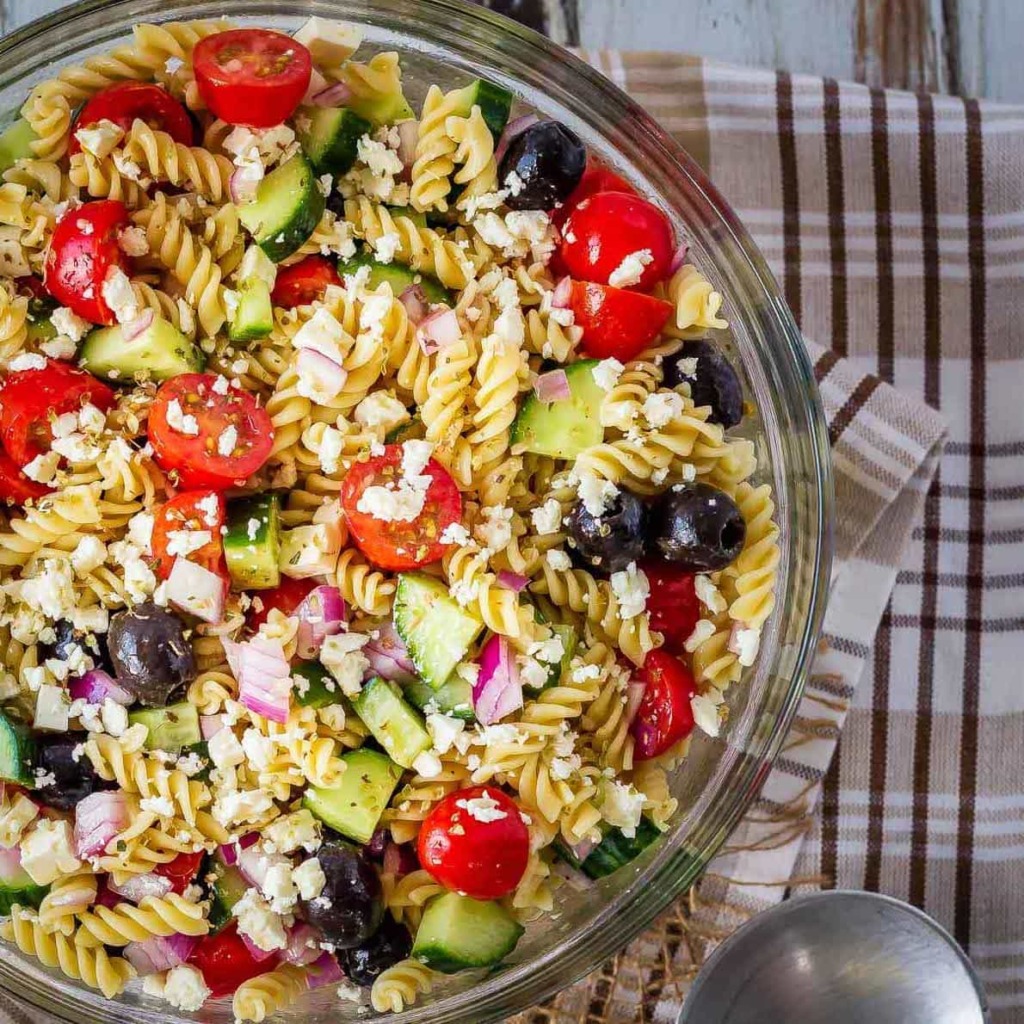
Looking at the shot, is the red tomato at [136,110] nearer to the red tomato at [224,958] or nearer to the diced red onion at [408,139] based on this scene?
the diced red onion at [408,139]

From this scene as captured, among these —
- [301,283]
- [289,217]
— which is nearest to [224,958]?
[301,283]

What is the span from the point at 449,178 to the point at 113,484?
104 centimetres

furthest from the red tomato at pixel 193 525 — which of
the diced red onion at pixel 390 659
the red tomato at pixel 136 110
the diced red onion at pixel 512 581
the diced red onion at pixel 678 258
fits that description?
the diced red onion at pixel 678 258

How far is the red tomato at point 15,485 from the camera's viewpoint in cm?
272

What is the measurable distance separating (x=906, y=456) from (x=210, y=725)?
6.97 ft

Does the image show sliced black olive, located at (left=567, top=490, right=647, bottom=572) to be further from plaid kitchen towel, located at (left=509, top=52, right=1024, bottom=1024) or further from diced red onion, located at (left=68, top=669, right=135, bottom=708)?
plaid kitchen towel, located at (left=509, top=52, right=1024, bottom=1024)

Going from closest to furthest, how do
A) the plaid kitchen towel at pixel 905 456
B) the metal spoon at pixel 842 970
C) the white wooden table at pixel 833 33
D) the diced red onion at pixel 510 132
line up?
the diced red onion at pixel 510 132 < the metal spoon at pixel 842 970 < the plaid kitchen towel at pixel 905 456 < the white wooden table at pixel 833 33

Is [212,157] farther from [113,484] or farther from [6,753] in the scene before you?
[6,753]

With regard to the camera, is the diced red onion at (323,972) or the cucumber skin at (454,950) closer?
the cucumber skin at (454,950)

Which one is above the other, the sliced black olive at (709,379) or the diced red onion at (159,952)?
the sliced black olive at (709,379)

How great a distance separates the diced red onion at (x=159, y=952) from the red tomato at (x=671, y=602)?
1.29 m

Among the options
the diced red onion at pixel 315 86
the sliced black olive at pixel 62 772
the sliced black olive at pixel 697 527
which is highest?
the diced red onion at pixel 315 86

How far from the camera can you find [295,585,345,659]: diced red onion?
2.71 metres

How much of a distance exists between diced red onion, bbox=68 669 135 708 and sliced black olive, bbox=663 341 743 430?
1.40 metres
